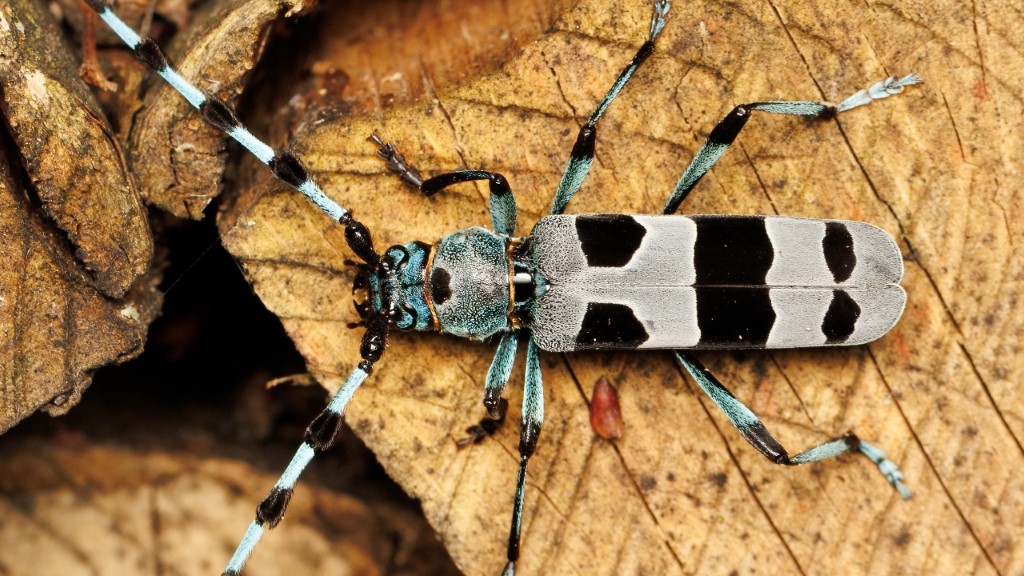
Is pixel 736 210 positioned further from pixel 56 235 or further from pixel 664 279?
pixel 56 235

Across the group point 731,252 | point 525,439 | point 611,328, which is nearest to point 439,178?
point 611,328

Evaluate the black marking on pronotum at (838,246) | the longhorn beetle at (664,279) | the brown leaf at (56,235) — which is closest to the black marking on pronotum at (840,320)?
the longhorn beetle at (664,279)

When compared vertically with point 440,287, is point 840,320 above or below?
below

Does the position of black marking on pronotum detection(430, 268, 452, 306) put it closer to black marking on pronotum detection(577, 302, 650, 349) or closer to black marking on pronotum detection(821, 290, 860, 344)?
black marking on pronotum detection(577, 302, 650, 349)

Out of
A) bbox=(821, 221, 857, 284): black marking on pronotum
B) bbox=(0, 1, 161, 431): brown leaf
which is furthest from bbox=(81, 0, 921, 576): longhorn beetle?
bbox=(0, 1, 161, 431): brown leaf

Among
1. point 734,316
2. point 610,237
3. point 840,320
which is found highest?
point 610,237

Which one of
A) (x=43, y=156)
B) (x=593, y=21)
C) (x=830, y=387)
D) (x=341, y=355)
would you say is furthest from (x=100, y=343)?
(x=830, y=387)
